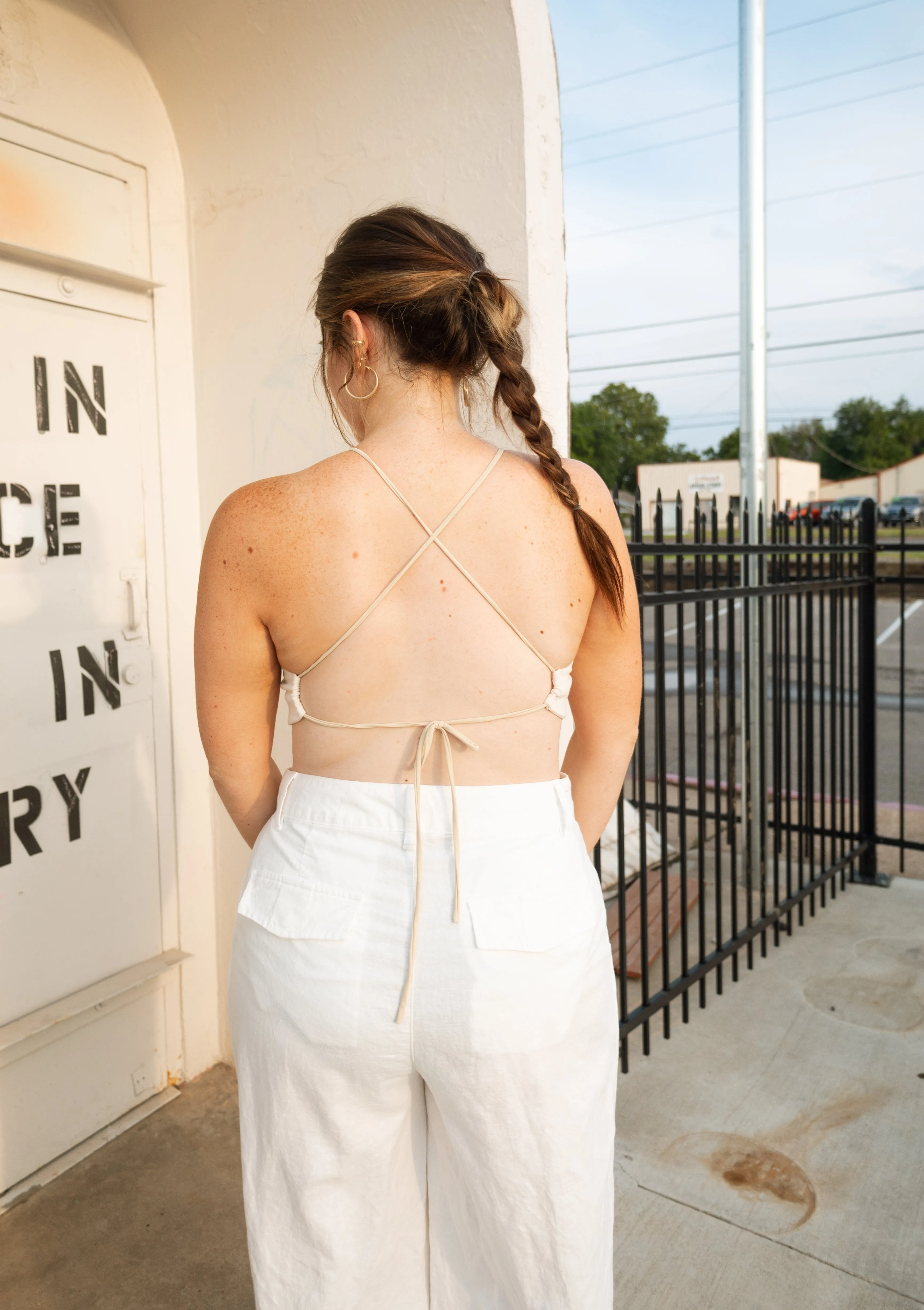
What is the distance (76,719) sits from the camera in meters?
2.71

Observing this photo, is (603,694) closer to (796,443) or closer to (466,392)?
(466,392)

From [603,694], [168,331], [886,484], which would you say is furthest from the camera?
[886,484]

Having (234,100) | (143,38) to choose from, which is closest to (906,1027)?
(234,100)

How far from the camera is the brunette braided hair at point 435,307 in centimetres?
132

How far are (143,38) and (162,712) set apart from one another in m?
1.96

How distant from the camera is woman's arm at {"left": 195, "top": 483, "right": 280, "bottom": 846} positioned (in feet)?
4.31

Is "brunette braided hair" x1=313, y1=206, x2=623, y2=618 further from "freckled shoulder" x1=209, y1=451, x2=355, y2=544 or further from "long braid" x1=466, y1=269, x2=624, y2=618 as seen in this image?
"freckled shoulder" x1=209, y1=451, x2=355, y2=544

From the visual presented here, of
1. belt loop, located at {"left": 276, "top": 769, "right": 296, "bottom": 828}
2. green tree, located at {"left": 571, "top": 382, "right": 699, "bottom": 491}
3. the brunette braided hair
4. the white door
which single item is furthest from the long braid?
green tree, located at {"left": 571, "top": 382, "right": 699, "bottom": 491}

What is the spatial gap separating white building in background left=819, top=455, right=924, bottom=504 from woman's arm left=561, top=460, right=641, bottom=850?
4773 centimetres

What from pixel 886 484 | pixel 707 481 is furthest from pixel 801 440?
pixel 707 481

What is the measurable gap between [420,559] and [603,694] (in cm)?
52

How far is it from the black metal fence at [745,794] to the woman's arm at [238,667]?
60.0 inches

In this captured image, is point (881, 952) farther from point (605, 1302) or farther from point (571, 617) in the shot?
point (571, 617)

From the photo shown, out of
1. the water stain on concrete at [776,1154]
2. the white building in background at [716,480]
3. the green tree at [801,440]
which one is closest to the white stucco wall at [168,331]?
the water stain on concrete at [776,1154]
